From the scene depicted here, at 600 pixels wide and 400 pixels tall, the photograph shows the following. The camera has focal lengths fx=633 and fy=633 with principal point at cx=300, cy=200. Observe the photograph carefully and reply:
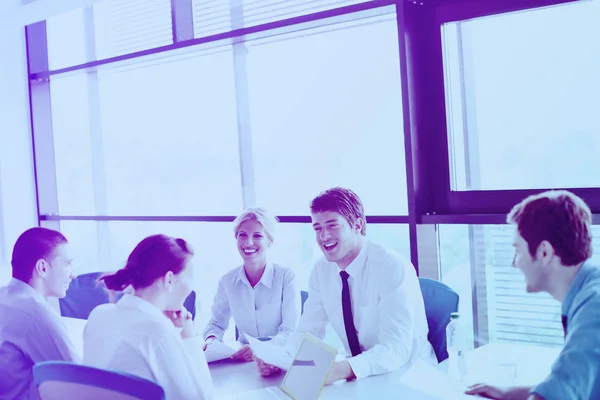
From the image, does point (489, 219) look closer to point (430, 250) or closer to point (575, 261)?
point (430, 250)

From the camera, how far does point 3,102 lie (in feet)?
18.6

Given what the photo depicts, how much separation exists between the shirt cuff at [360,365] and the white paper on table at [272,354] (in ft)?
0.76

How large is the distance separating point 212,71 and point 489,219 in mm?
2547

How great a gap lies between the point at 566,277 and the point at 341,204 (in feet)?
4.02

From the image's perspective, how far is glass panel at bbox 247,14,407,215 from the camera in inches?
154

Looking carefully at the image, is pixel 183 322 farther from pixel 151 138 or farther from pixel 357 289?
pixel 151 138

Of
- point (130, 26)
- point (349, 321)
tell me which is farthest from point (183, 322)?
point (130, 26)

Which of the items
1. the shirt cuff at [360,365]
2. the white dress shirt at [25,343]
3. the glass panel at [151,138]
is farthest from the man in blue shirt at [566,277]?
the glass panel at [151,138]

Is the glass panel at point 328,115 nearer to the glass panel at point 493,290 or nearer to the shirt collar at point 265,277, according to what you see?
Result: the glass panel at point 493,290

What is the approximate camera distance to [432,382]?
2.24 meters

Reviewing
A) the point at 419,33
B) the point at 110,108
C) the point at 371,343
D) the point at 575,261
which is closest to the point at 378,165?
the point at 419,33

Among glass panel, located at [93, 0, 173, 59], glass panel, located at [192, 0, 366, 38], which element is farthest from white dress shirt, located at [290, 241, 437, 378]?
glass panel, located at [93, 0, 173, 59]

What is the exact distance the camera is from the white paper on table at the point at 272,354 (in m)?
2.34

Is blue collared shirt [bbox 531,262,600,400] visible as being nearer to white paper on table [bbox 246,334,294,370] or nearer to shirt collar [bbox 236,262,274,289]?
white paper on table [bbox 246,334,294,370]
